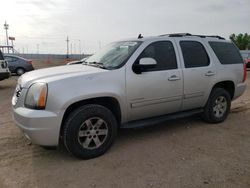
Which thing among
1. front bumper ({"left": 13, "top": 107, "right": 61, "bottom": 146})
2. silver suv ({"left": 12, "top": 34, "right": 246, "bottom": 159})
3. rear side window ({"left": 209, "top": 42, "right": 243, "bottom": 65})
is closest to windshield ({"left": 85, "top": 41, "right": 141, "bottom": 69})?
silver suv ({"left": 12, "top": 34, "right": 246, "bottom": 159})

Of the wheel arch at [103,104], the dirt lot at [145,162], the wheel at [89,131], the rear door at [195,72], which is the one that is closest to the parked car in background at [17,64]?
the dirt lot at [145,162]

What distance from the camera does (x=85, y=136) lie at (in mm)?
3895

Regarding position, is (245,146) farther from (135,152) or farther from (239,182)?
(135,152)

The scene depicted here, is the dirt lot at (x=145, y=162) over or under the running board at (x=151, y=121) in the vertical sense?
under

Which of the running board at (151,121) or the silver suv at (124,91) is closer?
the silver suv at (124,91)

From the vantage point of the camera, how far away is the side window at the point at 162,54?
15.1 ft

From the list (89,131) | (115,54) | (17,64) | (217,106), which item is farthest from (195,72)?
(17,64)

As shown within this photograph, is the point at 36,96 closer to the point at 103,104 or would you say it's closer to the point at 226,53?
the point at 103,104

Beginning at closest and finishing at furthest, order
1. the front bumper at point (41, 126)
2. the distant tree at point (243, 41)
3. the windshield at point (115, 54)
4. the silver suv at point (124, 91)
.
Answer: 1. the front bumper at point (41, 126)
2. the silver suv at point (124, 91)
3. the windshield at point (115, 54)
4. the distant tree at point (243, 41)

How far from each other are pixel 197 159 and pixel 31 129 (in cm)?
241

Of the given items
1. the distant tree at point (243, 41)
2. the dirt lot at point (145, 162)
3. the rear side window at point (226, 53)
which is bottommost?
the dirt lot at point (145, 162)

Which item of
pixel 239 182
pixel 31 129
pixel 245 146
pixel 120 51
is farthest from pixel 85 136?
pixel 245 146

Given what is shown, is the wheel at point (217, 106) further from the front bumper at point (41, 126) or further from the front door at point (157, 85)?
the front bumper at point (41, 126)

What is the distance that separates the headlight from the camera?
3553 millimetres
